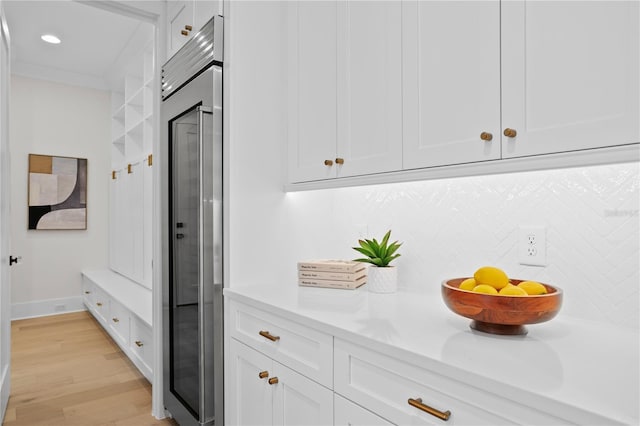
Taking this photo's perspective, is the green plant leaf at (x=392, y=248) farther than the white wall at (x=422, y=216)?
Yes

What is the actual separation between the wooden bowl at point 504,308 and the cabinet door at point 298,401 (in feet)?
1.57

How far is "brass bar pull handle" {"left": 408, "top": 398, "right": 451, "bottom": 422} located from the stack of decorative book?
0.75 m

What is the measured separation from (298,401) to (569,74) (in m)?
1.24

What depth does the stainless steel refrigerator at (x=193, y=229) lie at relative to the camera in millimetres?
1825

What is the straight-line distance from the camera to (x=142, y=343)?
9.93 feet

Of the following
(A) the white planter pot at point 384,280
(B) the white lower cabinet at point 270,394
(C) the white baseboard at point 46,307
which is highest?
(A) the white planter pot at point 384,280

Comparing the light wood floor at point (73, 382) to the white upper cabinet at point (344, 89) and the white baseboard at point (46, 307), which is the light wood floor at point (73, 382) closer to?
the white baseboard at point (46, 307)

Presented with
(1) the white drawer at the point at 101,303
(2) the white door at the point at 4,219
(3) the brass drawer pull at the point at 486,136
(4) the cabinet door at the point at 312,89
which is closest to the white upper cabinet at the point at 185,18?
(4) the cabinet door at the point at 312,89

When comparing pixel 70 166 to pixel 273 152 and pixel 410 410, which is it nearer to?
pixel 273 152

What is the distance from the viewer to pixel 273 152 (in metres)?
1.94

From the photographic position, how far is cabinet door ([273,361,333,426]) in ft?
4.04

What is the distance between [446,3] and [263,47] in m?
0.92

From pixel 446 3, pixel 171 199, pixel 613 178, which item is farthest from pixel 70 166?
pixel 613 178

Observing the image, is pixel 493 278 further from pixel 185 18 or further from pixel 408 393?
pixel 185 18
